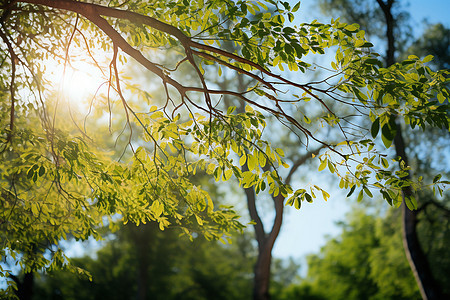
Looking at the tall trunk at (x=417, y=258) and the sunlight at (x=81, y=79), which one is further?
the tall trunk at (x=417, y=258)

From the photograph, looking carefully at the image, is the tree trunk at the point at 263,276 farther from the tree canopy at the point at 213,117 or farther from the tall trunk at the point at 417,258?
the tree canopy at the point at 213,117

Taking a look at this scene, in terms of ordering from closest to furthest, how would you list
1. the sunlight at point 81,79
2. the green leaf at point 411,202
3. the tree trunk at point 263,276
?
the green leaf at point 411,202 < the sunlight at point 81,79 < the tree trunk at point 263,276

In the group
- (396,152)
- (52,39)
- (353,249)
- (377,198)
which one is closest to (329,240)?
(353,249)

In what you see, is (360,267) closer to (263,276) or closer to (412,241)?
(412,241)

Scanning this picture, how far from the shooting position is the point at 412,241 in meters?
12.5

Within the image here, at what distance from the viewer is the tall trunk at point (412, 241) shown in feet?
39.3

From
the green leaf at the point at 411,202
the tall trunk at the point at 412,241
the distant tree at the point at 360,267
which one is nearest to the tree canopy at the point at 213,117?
the green leaf at the point at 411,202

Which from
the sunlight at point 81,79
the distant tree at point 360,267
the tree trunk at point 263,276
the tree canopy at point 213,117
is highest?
the distant tree at point 360,267

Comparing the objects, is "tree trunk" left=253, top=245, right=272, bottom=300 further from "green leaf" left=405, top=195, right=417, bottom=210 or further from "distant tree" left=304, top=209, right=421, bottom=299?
"distant tree" left=304, top=209, right=421, bottom=299

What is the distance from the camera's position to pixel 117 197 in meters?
5.16

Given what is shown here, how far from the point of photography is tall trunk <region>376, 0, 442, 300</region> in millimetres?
11992

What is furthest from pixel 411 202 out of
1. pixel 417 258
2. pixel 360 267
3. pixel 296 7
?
pixel 360 267

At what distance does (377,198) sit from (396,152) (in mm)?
3273

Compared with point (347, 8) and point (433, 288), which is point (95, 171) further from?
point (347, 8)
